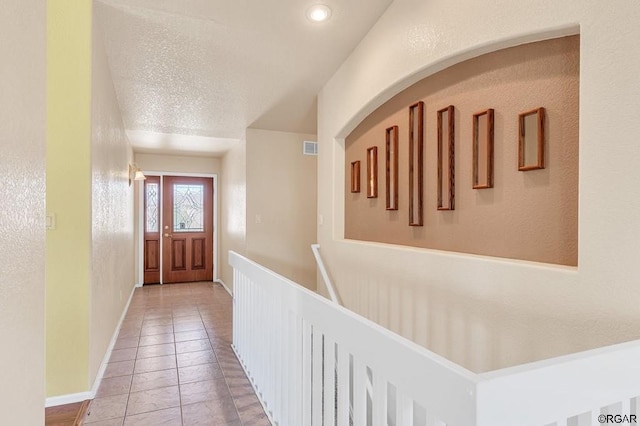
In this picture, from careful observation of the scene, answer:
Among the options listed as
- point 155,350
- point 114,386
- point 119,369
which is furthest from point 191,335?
point 114,386

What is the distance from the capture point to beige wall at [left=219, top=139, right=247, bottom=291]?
16.0 ft

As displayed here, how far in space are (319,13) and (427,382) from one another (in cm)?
261

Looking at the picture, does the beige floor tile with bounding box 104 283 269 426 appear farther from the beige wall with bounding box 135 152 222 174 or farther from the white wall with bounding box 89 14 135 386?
the beige wall with bounding box 135 152 222 174

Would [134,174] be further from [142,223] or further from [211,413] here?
[211,413]

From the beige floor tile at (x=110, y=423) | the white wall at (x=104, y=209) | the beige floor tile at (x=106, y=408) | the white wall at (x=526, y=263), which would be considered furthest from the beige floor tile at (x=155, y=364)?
the white wall at (x=526, y=263)

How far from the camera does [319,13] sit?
2.59 m

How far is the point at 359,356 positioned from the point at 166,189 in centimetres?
622

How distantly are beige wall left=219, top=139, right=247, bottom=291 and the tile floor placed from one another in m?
1.21

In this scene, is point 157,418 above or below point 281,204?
below

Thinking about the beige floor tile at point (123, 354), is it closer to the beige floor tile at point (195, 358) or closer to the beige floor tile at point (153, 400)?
the beige floor tile at point (195, 358)

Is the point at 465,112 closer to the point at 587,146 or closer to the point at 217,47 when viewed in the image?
the point at 587,146

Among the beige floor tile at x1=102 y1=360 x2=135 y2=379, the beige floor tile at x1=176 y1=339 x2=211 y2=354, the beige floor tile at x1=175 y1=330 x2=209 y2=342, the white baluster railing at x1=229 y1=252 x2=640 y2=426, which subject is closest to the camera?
the white baluster railing at x1=229 y1=252 x2=640 y2=426

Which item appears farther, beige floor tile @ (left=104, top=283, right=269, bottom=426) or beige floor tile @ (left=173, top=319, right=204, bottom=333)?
beige floor tile @ (left=173, top=319, right=204, bottom=333)

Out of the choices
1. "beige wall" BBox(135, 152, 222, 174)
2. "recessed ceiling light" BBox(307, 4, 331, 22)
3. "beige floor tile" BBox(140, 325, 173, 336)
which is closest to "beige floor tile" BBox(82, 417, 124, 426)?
"beige floor tile" BBox(140, 325, 173, 336)
